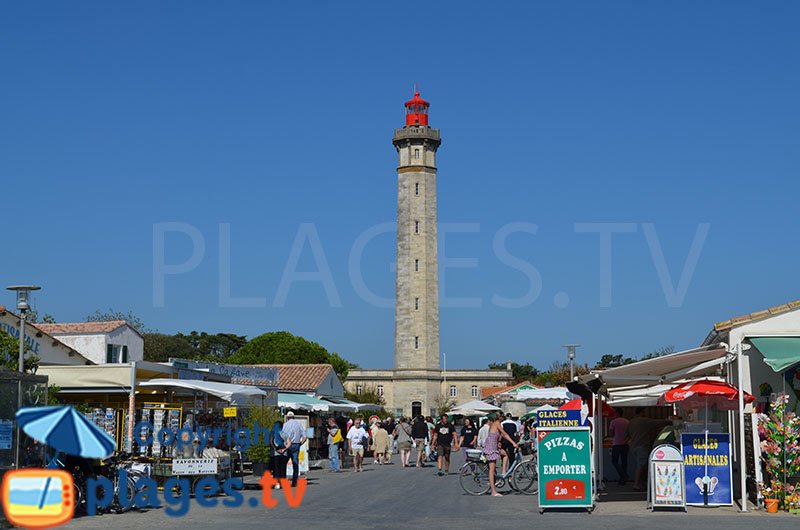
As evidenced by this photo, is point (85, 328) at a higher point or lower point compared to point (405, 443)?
higher

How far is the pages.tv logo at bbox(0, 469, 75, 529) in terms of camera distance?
20.2ft

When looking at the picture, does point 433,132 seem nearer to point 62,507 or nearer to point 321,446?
point 321,446

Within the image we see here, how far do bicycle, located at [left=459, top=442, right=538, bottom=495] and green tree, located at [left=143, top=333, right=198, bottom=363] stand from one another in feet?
267

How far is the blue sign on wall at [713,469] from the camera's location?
17.3 m

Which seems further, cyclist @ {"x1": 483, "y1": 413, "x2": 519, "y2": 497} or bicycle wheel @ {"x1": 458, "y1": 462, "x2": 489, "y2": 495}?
bicycle wheel @ {"x1": 458, "y1": 462, "x2": 489, "y2": 495}

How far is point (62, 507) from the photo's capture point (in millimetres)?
6184

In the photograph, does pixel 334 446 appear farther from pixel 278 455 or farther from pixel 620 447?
pixel 620 447

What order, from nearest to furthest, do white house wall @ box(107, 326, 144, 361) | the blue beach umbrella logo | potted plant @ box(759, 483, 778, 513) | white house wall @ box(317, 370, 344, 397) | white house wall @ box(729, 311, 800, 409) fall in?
the blue beach umbrella logo → potted plant @ box(759, 483, 778, 513) → white house wall @ box(729, 311, 800, 409) → white house wall @ box(107, 326, 144, 361) → white house wall @ box(317, 370, 344, 397)

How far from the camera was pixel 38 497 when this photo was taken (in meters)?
6.18

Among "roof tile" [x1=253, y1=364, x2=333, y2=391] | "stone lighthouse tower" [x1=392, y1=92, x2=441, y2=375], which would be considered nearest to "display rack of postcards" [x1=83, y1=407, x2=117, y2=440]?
"roof tile" [x1=253, y1=364, x2=333, y2=391]

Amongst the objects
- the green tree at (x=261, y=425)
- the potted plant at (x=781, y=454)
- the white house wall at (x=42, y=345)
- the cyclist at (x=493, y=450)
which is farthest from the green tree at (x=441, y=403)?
the potted plant at (x=781, y=454)

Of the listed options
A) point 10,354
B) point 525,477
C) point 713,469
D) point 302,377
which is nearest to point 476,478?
point 525,477

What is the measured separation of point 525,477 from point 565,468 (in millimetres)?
3949

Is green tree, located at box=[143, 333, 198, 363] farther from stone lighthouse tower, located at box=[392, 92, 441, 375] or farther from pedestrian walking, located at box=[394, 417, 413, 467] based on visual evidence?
pedestrian walking, located at box=[394, 417, 413, 467]
